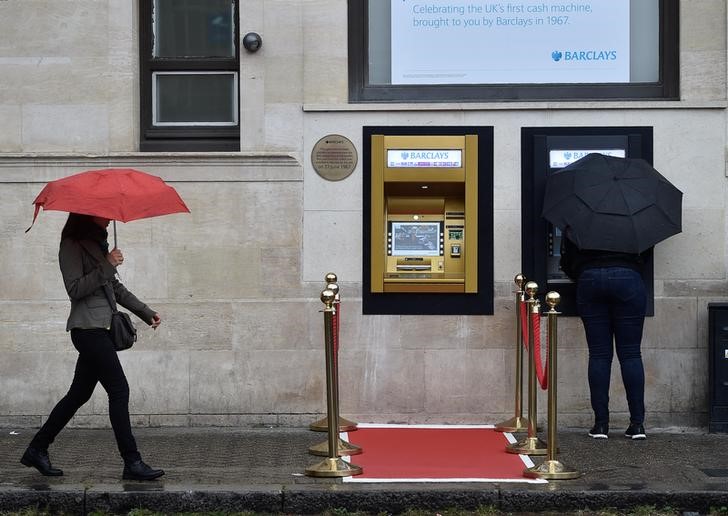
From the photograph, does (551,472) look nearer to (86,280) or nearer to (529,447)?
(529,447)

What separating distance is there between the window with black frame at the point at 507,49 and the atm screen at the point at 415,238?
1.11m

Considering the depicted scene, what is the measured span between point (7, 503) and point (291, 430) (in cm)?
304

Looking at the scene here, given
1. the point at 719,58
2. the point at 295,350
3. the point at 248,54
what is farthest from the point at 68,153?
the point at 719,58

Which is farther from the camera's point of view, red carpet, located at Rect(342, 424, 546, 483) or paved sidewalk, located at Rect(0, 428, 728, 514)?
red carpet, located at Rect(342, 424, 546, 483)

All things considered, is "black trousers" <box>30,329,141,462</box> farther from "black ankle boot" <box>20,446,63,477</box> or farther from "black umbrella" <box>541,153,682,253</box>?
"black umbrella" <box>541,153,682,253</box>

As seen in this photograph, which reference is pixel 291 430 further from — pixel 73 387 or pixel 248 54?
pixel 248 54

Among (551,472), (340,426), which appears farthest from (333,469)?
(340,426)

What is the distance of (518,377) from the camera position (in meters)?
9.66

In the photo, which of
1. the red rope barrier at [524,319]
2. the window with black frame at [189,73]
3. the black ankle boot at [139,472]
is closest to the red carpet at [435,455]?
the red rope barrier at [524,319]

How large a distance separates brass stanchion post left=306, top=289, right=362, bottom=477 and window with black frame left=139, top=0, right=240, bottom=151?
9.87 ft

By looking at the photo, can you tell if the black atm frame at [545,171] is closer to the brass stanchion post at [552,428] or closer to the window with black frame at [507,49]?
the window with black frame at [507,49]

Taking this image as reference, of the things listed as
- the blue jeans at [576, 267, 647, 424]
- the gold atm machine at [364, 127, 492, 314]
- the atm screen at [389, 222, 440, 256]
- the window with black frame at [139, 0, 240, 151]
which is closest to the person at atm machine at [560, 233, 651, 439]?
the blue jeans at [576, 267, 647, 424]

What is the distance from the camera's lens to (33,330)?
9992mm

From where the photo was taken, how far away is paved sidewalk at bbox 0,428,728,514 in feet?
23.9
